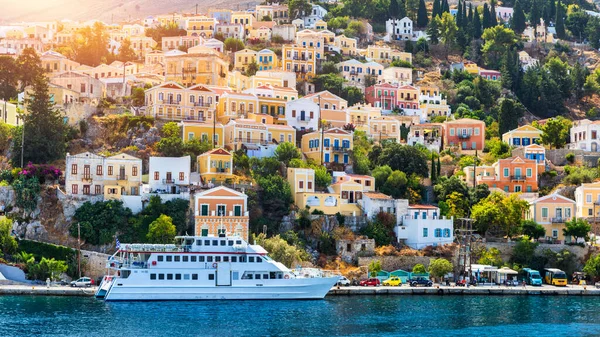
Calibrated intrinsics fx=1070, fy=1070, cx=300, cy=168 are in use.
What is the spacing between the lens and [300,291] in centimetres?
6531

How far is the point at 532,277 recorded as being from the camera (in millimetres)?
72250

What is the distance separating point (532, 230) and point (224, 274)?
79.7ft

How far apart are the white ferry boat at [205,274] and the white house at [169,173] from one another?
9.59 m

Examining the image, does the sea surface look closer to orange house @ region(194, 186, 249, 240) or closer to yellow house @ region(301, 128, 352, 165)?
orange house @ region(194, 186, 249, 240)

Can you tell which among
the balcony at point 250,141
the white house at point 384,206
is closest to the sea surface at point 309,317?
the white house at point 384,206

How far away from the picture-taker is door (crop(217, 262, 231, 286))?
64875mm

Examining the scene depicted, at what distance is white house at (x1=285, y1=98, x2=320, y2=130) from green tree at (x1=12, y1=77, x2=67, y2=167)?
20273 mm

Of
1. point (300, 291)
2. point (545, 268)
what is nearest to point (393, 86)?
point (545, 268)

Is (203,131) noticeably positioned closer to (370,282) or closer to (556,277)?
(370,282)

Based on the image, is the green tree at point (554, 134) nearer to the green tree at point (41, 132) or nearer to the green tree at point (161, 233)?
the green tree at point (161, 233)

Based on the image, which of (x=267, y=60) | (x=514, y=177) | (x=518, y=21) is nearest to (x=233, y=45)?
(x=267, y=60)

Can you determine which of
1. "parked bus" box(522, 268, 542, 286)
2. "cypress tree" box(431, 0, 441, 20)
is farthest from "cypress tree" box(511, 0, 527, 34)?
"parked bus" box(522, 268, 542, 286)

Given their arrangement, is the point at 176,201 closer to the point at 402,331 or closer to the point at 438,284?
the point at 438,284

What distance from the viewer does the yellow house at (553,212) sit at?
78.8 meters
